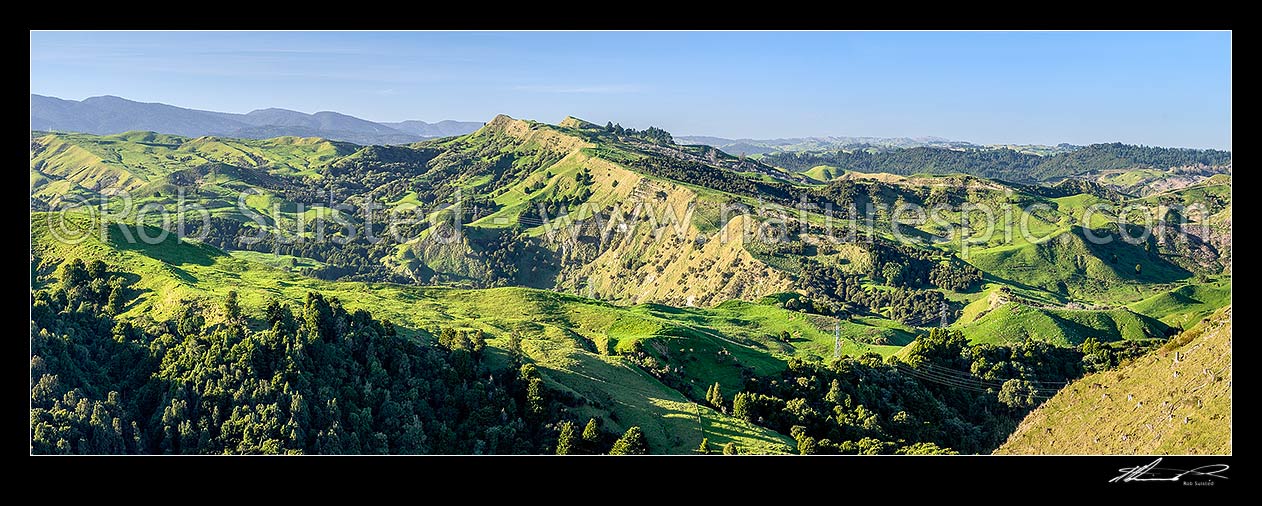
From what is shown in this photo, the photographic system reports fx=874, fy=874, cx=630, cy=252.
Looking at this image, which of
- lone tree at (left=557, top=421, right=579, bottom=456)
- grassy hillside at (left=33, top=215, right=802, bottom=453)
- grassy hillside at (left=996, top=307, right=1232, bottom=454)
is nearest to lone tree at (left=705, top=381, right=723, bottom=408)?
grassy hillside at (left=33, top=215, right=802, bottom=453)

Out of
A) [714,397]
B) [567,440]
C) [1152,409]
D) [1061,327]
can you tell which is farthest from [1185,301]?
[567,440]

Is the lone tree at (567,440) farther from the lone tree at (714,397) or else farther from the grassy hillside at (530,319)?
the lone tree at (714,397)

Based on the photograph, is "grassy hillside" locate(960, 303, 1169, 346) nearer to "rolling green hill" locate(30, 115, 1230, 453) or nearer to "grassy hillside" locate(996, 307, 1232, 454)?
"rolling green hill" locate(30, 115, 1230, 453)

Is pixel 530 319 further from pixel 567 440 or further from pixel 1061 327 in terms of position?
pixel 1061 327

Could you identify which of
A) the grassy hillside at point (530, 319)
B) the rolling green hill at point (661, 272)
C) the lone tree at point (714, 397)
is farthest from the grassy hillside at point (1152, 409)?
the lone tree at point (714, 397)
